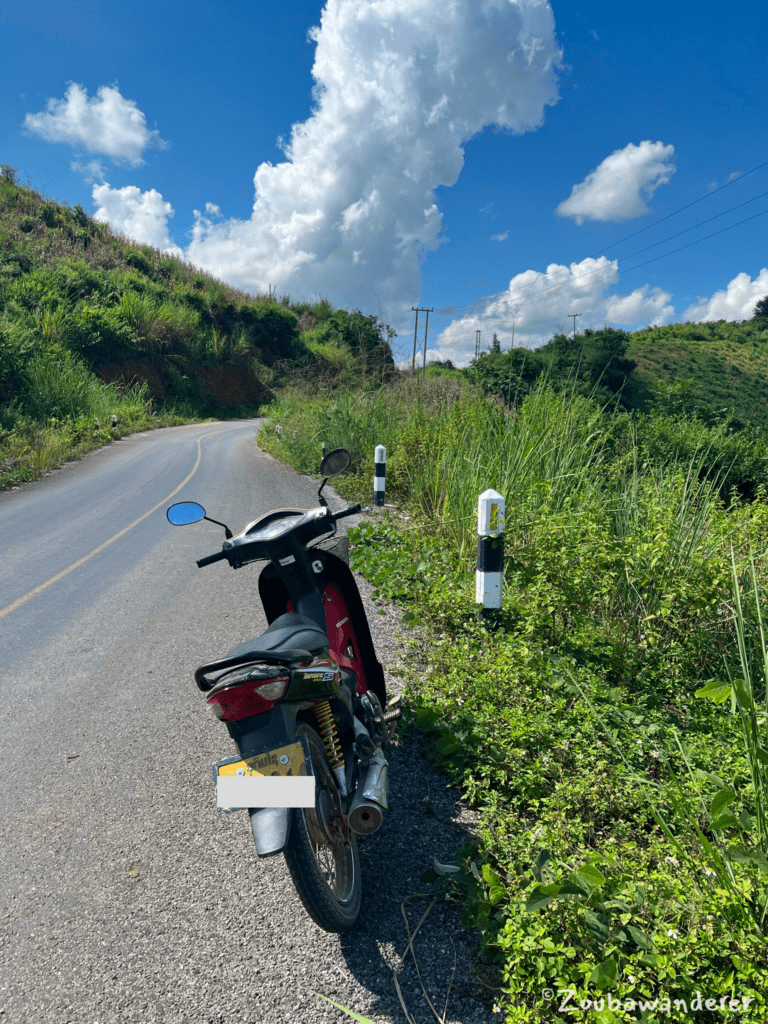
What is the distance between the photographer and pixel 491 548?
A: 435cm

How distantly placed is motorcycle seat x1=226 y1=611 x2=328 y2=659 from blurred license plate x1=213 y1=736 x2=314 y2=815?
12.1 inches

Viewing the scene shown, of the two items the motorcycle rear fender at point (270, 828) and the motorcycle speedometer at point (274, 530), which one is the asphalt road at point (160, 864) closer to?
the motorcycle rear fender at point (270, 828)

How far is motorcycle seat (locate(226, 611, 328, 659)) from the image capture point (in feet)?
6.63

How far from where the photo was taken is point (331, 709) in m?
2.42

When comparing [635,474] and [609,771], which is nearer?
[609,771]

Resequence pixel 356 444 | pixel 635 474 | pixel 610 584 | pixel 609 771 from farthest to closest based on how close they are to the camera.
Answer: pixel 356 444
pixel 635 474
pixel 610 584
pixel 609 771

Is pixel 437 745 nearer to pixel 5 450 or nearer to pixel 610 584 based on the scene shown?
pixel 610 584

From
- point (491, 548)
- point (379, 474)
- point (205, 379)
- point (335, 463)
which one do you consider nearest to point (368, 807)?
point (335, 463)

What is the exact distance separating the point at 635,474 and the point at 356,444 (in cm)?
744

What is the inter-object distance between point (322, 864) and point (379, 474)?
22.1 feet

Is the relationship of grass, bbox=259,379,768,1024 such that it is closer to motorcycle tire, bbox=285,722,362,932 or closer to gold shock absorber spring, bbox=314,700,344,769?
motorcycle tire, bbox=285,722,362,932

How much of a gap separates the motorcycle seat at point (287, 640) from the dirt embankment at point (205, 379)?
3219cm

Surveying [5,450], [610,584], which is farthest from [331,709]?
[5,450]

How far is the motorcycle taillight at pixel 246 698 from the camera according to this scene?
190 cm
